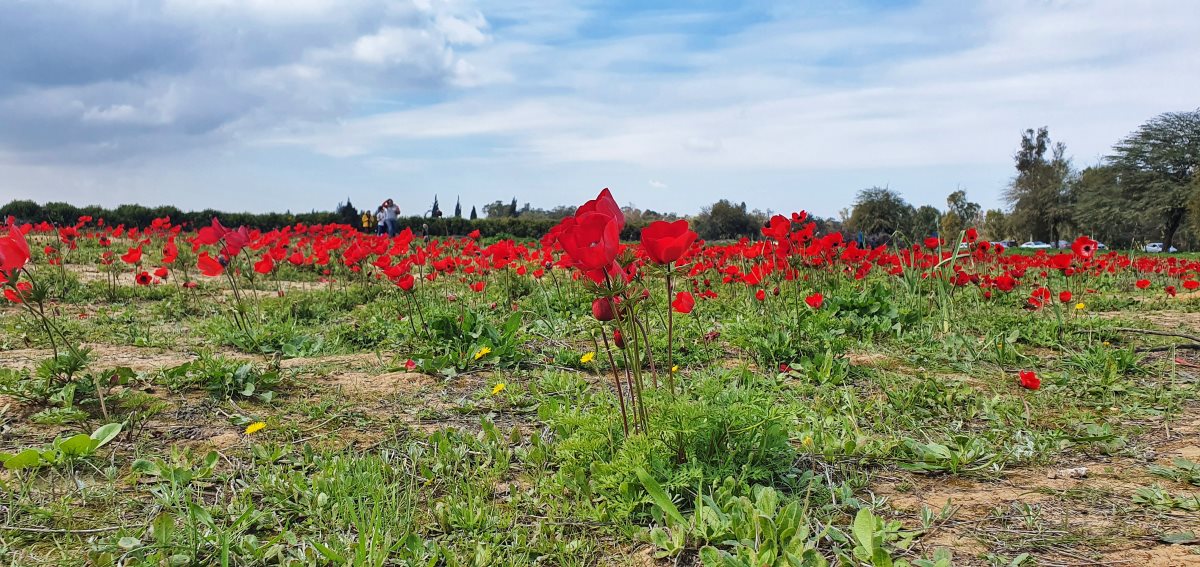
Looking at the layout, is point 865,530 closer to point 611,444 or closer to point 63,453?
point 611,444

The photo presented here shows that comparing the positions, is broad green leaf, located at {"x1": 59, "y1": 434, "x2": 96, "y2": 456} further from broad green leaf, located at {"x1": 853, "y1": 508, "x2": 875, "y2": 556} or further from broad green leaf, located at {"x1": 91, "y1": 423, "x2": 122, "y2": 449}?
broad green leaf, located at {"x1": 853, "y1": 508, "x2": 875, "y2": 556}

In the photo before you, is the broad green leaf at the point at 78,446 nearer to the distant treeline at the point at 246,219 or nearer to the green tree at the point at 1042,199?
the distant treeline at the point at 246,219

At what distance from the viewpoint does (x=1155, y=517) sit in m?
2.12

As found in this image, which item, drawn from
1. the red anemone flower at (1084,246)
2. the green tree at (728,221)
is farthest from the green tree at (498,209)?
the red anemone flower at (1084,246)

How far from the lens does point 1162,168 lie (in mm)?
37531

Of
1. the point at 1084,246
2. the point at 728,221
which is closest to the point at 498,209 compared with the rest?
the point at 728,221

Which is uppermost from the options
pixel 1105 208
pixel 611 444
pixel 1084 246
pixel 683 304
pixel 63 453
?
pixel 1105 208

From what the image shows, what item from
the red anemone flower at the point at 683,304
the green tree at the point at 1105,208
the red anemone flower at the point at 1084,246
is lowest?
the red anemone flower at the point at 683,304

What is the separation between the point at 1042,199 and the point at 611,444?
53102mm

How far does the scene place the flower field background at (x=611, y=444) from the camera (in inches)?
78.5

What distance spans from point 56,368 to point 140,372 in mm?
605

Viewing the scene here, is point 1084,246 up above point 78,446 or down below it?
above

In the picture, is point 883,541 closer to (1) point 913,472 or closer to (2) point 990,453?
(1) point 913,472

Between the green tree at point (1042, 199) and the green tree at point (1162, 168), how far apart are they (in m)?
6.16
